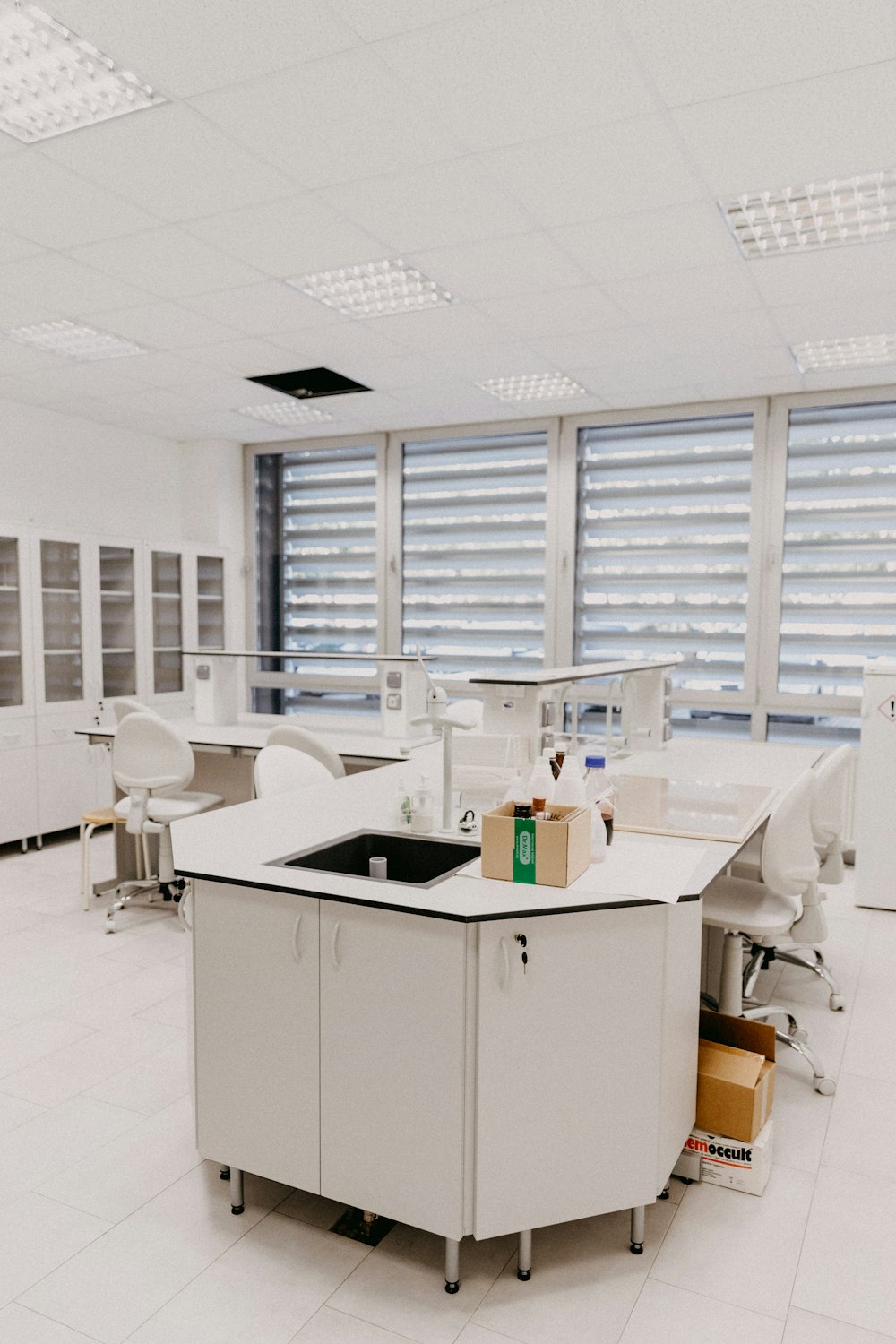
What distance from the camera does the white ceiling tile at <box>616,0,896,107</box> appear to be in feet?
6.37

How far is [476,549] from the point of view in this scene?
6191 millimetres

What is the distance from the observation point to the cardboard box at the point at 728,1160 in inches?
83.7

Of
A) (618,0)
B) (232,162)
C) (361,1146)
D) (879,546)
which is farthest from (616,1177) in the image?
(879,546)

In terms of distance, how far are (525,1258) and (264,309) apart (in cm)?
357

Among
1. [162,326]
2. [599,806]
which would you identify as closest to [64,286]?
[162,326]

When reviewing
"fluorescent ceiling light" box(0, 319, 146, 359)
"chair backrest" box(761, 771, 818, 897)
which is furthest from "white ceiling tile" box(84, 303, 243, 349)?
"chair backrest" box(761, 771, 818, 897)

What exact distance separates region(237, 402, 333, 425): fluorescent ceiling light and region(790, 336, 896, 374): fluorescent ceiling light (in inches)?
114

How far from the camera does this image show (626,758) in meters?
3.73

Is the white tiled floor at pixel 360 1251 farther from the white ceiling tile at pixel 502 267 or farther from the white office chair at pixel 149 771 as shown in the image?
the white ceiling tile at pixel 502 267

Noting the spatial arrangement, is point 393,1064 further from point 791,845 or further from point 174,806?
point 174,806

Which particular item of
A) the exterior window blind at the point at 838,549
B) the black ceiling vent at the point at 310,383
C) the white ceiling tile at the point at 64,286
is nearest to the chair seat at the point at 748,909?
the exterior window blind at the point at 838,549

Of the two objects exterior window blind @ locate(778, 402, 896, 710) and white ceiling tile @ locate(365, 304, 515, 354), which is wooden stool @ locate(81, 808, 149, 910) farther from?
exterior window blind @ locate(778, 402, 896, 710)

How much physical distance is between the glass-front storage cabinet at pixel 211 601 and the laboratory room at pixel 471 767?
100cm

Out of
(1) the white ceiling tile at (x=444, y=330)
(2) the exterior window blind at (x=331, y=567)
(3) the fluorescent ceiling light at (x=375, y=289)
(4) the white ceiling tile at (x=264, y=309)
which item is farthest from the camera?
(2) the exterior window blind at (x=331, y=567)
